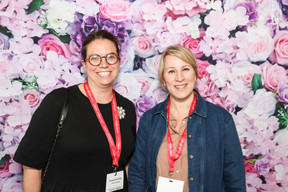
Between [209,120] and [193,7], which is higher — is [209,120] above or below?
below

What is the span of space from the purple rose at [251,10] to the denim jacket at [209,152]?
980mm

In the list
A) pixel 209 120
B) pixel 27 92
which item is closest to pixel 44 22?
pixel 27 92

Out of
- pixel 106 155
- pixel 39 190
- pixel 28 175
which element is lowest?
pixel 39 190

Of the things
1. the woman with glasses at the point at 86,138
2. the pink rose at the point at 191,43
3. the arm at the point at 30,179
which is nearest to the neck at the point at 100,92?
the woman with glasses at the point at 86,138

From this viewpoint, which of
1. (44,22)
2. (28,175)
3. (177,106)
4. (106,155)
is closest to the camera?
(28,175)

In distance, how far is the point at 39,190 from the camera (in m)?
1.64

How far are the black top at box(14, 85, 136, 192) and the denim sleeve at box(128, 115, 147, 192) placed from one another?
192 mm

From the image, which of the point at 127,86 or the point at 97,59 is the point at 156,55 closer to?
the point at 127,86

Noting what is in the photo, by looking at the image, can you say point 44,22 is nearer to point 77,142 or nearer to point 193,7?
point 77,142

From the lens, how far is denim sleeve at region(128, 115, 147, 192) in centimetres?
182

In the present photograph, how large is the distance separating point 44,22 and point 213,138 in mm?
1707

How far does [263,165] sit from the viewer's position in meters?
2.27

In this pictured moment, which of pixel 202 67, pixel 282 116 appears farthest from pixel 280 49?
pixel 202 67

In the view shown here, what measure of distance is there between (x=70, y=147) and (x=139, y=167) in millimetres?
549
